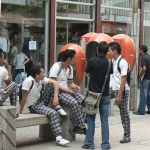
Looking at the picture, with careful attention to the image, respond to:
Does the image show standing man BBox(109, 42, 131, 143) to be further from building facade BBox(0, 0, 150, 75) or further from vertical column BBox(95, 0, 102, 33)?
vertical column BBox(95, 0, 102, 33)

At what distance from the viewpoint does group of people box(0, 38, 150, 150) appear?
323 inches

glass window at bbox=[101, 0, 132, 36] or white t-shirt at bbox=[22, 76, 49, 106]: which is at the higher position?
glass window at bbox=[101, 0, 132, 36]

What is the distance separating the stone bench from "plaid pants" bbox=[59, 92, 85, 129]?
0.46ft

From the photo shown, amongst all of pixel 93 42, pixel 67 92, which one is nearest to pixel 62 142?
pixel 67 92

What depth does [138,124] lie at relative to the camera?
36.8 feet

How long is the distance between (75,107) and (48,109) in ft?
1.64

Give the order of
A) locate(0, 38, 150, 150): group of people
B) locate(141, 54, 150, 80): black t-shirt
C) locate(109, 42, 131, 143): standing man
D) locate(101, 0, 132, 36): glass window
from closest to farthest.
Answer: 1. locate(0, 38, 150, 150): group of people
2. locate(109, 42, 131, 143): standing man
3. locate(141, 54, 150, 80): black t-shirt
4. locate(101, 0, 132, 36): glass window

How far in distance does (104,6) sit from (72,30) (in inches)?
71.2

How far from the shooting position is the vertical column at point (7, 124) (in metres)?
7.73

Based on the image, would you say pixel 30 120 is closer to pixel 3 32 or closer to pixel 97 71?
pixel 97 71

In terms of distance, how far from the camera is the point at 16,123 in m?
7.96

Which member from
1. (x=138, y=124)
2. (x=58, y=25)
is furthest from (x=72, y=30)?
(x=138, y=124)

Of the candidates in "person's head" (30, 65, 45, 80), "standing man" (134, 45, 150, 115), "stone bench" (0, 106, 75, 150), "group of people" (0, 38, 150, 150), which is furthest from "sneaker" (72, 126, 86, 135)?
"standing man" (134, 45, 150, 115)

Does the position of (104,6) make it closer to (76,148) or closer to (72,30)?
(72,30)
